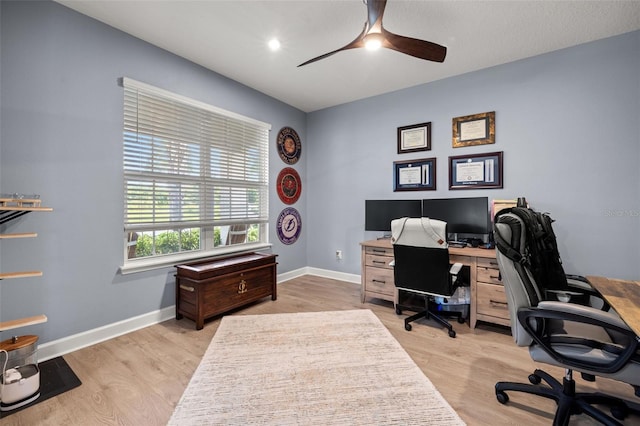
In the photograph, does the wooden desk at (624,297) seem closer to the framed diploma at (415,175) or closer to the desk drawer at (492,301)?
the desk drawer at (492,301)

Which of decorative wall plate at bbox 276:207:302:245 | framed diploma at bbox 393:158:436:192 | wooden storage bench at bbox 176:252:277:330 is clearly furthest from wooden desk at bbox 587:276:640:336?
decorative wall plate at bbox 276:207:302:245

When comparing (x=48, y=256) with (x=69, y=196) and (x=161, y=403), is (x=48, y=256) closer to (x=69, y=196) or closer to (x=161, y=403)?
(x=69, y=196)

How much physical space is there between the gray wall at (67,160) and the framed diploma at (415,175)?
2.96m

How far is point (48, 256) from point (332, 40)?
301 centimetres

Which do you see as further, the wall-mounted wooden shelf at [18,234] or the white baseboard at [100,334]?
the white baseboard at [100,334]

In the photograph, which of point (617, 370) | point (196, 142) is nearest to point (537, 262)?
point (617, 370)

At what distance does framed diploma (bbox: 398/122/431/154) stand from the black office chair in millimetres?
1472

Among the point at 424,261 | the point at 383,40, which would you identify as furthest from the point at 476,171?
the point at 383,40

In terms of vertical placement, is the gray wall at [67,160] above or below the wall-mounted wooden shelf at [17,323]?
above

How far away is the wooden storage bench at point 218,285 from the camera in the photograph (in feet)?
8.73

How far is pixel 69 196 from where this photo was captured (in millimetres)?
2201

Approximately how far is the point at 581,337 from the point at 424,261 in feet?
4.00

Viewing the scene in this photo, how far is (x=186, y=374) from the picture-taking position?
1934mm

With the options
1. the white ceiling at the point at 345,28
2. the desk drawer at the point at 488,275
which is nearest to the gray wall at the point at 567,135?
the white ceiling at the point at 345,28
